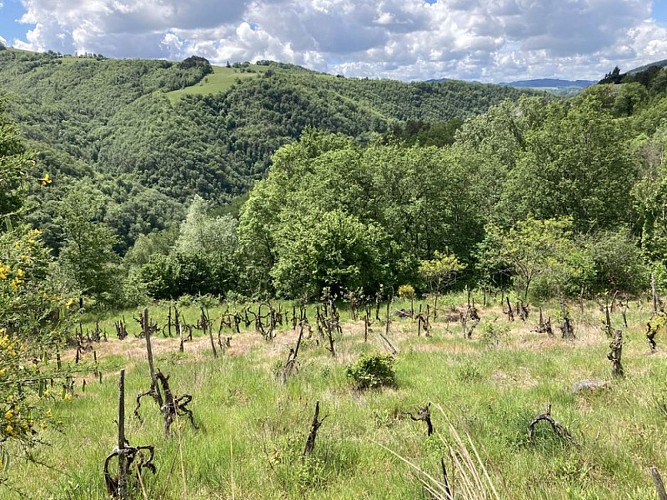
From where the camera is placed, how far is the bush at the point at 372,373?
7629 millimetres

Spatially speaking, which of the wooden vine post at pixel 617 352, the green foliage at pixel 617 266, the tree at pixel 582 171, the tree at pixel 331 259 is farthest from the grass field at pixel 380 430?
the tree at pixel 582 171

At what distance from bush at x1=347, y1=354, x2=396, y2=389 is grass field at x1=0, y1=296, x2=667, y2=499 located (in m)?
0.24

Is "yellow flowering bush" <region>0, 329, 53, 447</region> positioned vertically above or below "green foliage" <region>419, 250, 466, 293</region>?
above

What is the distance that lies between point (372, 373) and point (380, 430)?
250 cm

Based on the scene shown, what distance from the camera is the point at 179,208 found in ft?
492

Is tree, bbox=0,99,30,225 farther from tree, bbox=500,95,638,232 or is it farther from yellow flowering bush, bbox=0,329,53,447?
tree, bbox=500,95,638,232

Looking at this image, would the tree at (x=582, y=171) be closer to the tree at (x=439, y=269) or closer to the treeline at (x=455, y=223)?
the treeline at (x=455, y=223)

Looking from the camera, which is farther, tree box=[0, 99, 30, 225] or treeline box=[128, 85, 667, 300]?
treeline box=[128, 85, 667, 300]

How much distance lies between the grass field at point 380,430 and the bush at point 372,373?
24cm

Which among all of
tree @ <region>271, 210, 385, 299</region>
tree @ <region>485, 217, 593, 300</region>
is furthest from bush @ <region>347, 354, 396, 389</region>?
tree @ <region>271, 210, 385, 299</region>

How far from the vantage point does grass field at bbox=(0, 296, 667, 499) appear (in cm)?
360

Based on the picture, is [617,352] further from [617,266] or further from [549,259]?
[617,266]

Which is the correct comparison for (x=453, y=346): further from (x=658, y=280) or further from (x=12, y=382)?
(x=658, y=280)

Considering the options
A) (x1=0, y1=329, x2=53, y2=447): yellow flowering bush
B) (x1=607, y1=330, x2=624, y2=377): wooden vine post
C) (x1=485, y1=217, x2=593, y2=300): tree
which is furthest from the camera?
(x1=485, y1=217, x2=593, y2=300): tree
